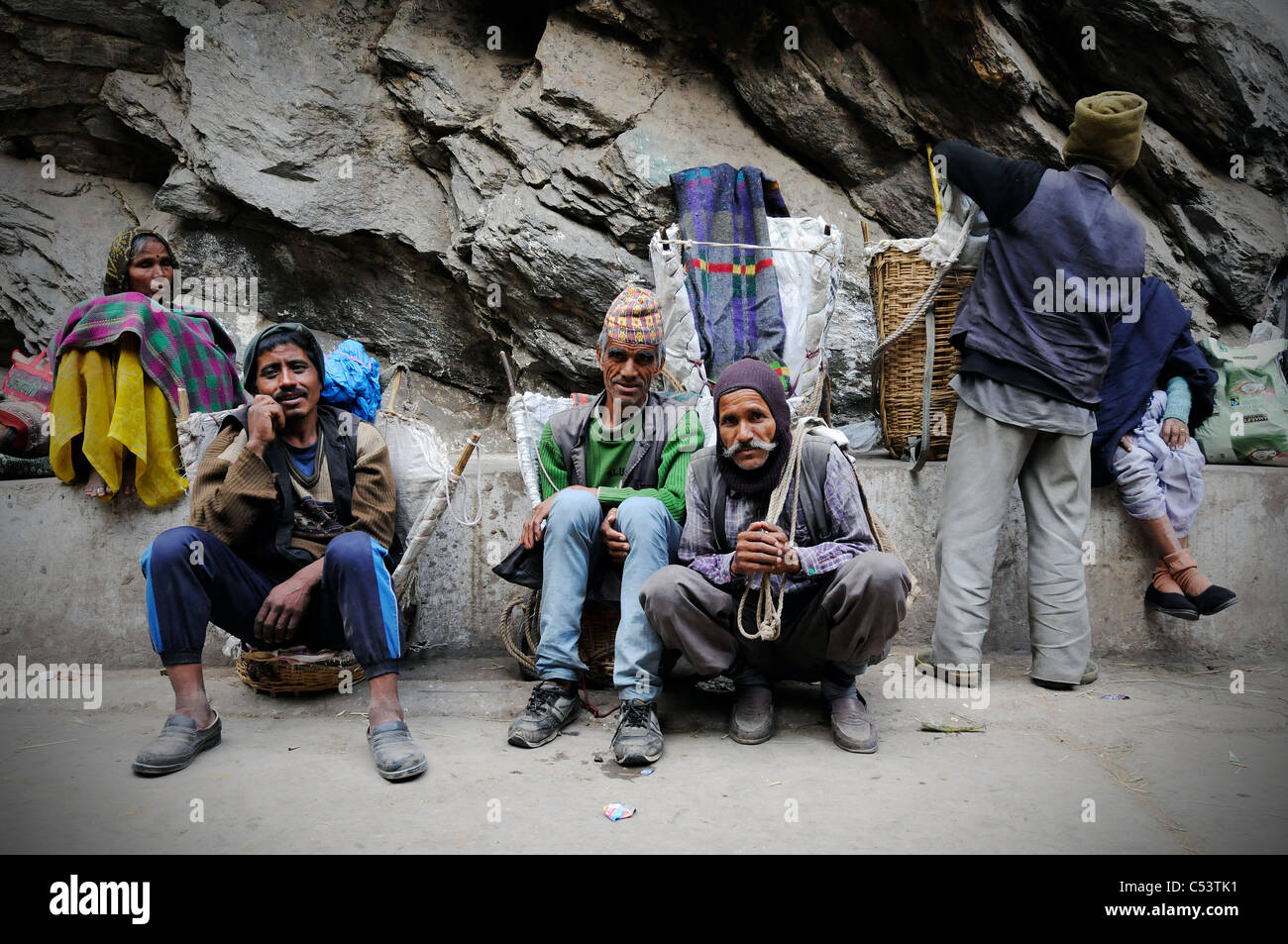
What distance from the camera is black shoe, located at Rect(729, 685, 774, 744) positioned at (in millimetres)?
2984

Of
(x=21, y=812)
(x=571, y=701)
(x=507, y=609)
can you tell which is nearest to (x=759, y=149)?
(x=507, y=609)

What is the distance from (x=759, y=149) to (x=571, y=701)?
3.93m

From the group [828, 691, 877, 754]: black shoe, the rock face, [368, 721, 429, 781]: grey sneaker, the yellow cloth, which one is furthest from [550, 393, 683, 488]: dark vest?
the rock face

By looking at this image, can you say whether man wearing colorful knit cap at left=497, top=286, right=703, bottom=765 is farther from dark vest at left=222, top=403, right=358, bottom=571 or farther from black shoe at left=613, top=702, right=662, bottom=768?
dark vest at left=222, top=403, right=358, bottom=571

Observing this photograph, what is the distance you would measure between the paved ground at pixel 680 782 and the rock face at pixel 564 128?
282cm

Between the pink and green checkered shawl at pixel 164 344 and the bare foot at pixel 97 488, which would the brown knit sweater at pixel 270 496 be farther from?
the bare foot at pixel 97 488

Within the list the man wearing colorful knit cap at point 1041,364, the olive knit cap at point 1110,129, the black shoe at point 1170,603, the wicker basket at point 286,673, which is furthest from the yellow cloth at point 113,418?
the black shoe at point 1170,603

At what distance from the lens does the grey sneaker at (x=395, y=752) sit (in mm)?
2654

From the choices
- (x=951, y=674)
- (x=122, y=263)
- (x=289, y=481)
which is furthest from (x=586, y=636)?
(x=122, y=263)

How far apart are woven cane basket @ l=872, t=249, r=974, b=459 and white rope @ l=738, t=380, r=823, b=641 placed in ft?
4.28

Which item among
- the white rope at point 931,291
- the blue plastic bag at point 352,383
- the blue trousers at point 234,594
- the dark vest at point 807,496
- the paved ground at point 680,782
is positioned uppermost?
the white rope at point 931,291

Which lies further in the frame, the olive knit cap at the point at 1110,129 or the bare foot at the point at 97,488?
the bare foot at the point at 97,488

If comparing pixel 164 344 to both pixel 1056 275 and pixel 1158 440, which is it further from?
pixel 1158 440

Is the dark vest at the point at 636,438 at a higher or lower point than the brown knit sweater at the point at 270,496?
higher
